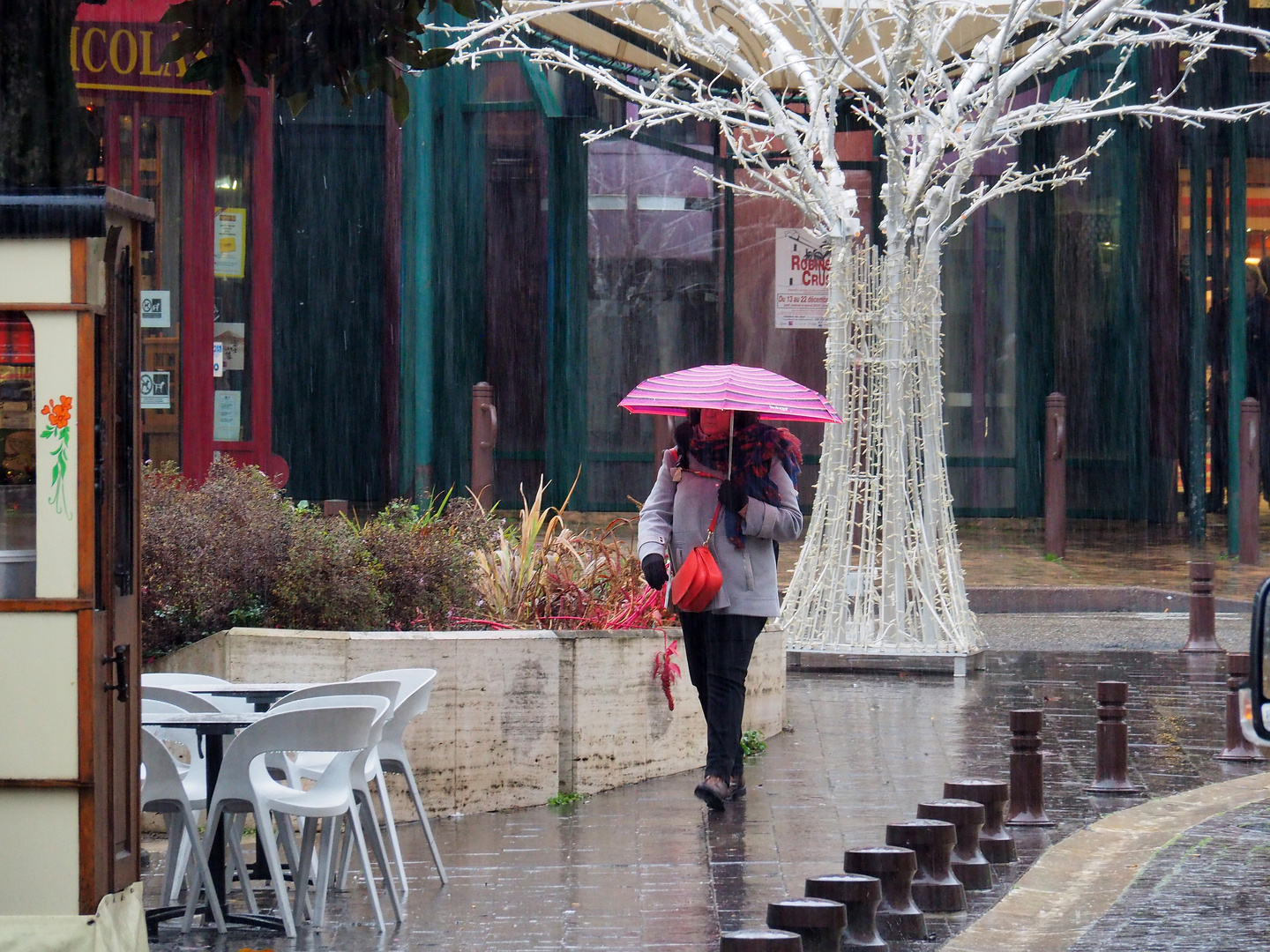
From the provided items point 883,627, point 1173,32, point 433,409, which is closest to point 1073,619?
point 883,627

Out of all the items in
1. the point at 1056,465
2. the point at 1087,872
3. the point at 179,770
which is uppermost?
the point at 1056,465

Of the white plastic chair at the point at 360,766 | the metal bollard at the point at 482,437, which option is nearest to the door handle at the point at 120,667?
the white plastic chair at the point at 360,766

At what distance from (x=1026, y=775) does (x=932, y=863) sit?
4.38ft

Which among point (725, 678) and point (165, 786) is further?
point (725, 678)

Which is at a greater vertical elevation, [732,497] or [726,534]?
[732,497]

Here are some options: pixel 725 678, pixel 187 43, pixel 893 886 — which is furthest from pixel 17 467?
pixel 725 678

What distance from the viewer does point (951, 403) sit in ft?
64.4

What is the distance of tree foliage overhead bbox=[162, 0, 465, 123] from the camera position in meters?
5.83

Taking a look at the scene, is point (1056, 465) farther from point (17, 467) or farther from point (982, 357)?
point (17, 467)

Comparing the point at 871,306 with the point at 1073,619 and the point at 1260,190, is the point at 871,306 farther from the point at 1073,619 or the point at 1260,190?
the point at 1260,190

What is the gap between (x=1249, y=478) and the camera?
15445 mm

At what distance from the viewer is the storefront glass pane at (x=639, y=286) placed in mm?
18797

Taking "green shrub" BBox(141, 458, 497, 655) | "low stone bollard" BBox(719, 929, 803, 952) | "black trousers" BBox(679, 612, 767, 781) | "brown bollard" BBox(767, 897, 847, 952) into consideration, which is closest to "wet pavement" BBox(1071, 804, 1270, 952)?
A: "brown bollard" BBox(767, 897, 847, 952)

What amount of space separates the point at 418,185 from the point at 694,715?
9.48 m
